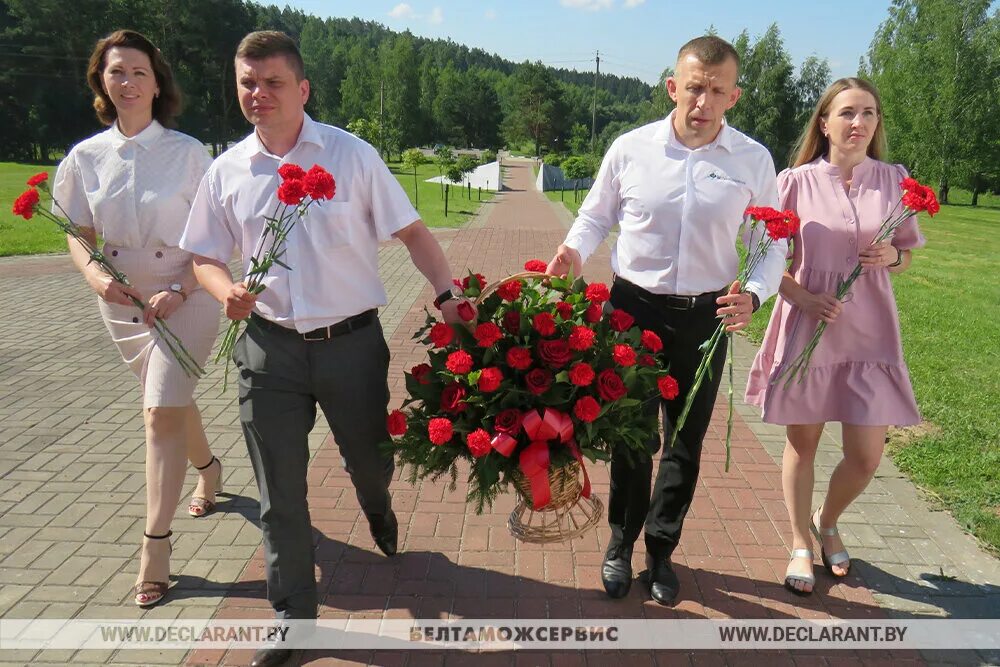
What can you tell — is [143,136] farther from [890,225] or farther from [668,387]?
[890,225]

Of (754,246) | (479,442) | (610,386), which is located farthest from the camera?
(754,246)

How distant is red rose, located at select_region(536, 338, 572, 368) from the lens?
7.95 ft

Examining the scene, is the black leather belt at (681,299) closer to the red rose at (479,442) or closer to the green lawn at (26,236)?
the red rose at (479,442)

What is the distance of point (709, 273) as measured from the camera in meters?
2.83

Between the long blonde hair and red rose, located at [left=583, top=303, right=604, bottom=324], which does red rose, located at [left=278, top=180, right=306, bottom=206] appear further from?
the long blonde hair

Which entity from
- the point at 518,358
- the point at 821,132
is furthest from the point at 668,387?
the point at 821,132

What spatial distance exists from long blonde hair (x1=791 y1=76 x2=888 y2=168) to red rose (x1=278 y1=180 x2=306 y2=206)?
7.34 ft

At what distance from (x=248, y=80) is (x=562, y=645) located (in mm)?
2432

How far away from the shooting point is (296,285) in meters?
2.60

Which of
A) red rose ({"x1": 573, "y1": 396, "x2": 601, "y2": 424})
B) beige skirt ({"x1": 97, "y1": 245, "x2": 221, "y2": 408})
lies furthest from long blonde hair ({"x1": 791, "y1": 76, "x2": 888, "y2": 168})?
beige skirt ({"x1": 97, "y1": 245, "x2": 221, "y2": 408})

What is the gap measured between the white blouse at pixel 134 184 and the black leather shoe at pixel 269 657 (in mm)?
1714

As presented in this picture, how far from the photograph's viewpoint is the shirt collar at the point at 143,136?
3.09 m

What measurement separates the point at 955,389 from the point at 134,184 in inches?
246

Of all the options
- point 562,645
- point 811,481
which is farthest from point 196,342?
point 811,481
